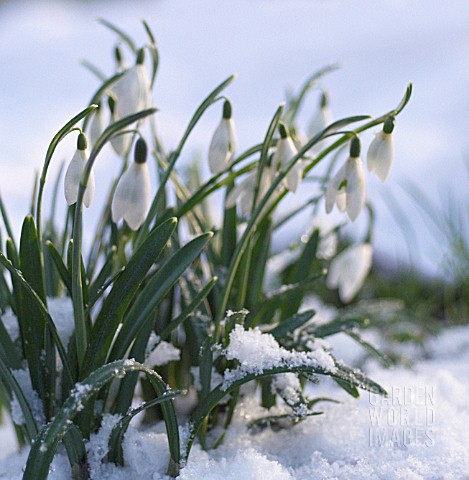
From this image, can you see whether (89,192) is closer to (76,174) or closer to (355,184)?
(76,174)

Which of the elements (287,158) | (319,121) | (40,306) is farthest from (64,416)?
(319,121)

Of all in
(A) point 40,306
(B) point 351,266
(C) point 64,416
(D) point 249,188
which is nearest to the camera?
(C) point 64,416

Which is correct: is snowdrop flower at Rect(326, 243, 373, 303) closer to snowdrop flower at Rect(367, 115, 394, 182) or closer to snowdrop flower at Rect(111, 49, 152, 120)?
snowdrop flower at Rect(367, 115, 394, 182)

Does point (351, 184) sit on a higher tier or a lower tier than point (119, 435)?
higher

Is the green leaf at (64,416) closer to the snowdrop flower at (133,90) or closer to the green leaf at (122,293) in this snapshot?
the green leaf at (122,293)

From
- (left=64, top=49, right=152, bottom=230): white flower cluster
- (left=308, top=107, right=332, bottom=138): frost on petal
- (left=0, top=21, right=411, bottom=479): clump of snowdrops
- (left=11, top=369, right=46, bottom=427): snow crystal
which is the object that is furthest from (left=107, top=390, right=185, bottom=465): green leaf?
(left=308, top=107, right=332, bottom=138): frost on petal

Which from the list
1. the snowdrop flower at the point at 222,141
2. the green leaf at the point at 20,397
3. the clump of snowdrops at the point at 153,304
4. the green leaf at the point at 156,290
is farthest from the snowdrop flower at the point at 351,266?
the green leaf at the point at 20,397

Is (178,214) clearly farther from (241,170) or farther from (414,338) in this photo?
(414,338)
